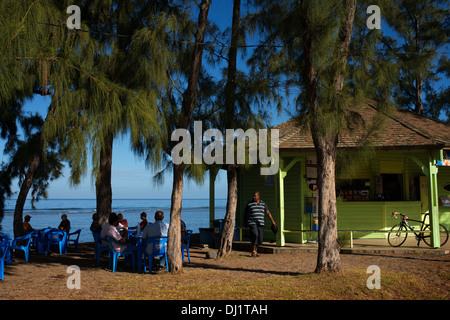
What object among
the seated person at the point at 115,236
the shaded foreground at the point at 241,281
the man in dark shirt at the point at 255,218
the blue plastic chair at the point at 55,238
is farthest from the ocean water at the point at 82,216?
the man in dark shirt at the point at 255,218

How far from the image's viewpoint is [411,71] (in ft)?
22.9

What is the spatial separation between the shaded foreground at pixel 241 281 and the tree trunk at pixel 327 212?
0.25 m

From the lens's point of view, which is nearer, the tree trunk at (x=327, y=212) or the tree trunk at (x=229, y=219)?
the tree trunk at (x=327, y=212)

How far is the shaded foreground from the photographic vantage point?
5836 millimetres

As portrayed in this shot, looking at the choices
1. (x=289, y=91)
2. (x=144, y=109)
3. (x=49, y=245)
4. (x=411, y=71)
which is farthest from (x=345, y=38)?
(x=49, y=245)

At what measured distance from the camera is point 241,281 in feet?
22.4

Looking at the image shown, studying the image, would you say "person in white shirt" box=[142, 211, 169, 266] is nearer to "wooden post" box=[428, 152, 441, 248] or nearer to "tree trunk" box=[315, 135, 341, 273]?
"tree trunk" box=[315, 135, 341, 273]

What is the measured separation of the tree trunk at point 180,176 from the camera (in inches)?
293

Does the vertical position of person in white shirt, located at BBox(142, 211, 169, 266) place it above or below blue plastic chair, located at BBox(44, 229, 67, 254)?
above

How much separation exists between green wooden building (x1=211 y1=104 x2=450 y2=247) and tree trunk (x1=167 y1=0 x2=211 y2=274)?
3.93 m

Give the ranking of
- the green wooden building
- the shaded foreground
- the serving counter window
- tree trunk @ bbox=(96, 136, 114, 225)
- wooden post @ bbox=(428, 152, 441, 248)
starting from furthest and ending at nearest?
the serving counter window, tree trunk @ bbox=(96, 136, 114, 225), the green wooden building, wooden post @ bbox=(428, 152, 441, 248), the shaded foreground

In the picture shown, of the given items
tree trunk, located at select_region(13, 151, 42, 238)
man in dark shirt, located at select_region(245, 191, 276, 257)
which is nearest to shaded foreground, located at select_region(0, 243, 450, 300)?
man in dark shirt, located at select_region(245, 191, 276, 257)

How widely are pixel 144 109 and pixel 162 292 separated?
2.57 meters

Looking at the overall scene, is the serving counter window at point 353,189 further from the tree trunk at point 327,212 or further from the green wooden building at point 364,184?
the tree trunk at point 327,212
